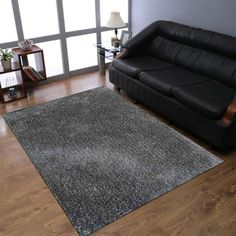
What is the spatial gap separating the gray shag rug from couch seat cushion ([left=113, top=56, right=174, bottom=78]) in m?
0.42

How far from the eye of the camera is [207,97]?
290 cm

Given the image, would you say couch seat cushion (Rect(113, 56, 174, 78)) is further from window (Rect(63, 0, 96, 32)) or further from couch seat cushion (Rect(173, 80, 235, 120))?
window (Rect(63, 0, 96, 32))

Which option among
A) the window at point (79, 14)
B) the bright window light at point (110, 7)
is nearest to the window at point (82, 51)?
the window at point (79, 14)

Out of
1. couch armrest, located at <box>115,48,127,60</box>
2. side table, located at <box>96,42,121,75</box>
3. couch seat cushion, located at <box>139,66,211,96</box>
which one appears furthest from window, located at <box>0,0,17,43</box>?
couch seat cushion, located at <box>139,66,211,96</box>

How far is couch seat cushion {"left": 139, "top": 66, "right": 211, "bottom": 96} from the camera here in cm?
325

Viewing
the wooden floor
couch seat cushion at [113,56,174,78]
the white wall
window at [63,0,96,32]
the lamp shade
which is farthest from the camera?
window at [63,0,96,32]

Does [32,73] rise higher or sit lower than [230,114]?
lower

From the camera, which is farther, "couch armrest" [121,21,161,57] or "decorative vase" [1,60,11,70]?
"couch armrest" [121,21,161,57]

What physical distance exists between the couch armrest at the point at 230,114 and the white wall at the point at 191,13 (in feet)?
4.27

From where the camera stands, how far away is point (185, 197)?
2385 millimetres

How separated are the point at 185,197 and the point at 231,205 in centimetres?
35

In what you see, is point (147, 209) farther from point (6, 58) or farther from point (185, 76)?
point (6, 58)

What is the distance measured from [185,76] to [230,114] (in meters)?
0.94

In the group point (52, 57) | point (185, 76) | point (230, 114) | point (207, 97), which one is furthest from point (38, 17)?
point (230, 114)
